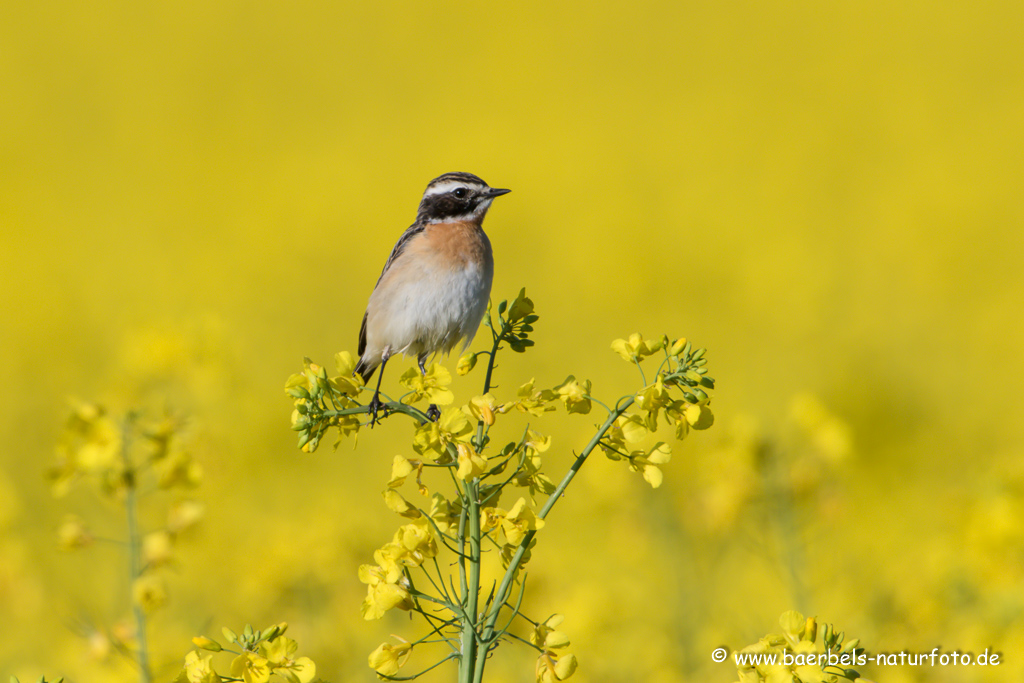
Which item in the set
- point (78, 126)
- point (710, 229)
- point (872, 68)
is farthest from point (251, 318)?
point (872, 68)

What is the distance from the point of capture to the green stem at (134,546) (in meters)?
2.92

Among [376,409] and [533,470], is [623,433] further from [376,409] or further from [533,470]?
[376,409]

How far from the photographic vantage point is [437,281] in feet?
13.9

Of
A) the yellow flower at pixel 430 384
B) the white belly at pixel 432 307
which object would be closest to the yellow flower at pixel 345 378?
the yellow flower at pixel 430 384

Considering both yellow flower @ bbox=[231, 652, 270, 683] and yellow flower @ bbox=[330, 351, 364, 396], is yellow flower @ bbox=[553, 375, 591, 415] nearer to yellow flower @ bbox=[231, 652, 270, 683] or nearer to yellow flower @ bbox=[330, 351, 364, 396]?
yellow flower @ bbox=[330, 351, 364, 396]

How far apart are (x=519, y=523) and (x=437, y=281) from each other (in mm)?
2396

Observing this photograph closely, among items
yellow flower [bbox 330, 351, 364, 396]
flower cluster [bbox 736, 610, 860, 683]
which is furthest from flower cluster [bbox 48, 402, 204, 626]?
flower cluster [bbox 736, 610, 860, 683]

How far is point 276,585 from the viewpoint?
4.66 m

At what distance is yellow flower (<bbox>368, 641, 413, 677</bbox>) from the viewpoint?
82.3 inches

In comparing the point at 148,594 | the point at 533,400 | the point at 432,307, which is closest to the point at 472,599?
the point at 533,400

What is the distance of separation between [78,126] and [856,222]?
1239 inches

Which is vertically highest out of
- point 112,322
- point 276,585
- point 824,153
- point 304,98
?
point 304,98

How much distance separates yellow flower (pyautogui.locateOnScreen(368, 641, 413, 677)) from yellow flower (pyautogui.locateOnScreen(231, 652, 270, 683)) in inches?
10.3

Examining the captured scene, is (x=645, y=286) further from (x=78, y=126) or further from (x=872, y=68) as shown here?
(x=78, y=126)
